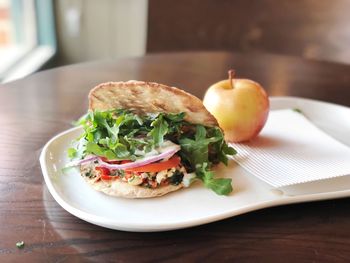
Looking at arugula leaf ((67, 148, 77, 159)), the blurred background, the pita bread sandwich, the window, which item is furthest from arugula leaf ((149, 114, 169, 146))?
the blurred background

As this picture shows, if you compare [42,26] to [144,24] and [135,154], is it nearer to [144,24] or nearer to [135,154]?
[144,24]

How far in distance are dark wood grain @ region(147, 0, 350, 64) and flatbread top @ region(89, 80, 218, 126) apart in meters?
1.61

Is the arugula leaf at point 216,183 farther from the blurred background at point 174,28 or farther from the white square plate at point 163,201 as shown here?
the blurred background at point 174,28

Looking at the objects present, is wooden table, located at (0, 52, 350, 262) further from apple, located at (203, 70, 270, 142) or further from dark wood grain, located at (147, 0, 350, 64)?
dark wood grain, located at (147, 0, 350, 64)

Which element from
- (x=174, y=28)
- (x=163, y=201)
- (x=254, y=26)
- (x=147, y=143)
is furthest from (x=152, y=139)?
(x=254, y=26)

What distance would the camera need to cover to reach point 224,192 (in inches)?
27.9

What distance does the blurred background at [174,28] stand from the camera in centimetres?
230

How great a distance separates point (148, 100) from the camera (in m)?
0.77

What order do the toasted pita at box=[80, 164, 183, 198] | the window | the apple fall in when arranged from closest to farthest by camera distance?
1. the toasted pita at box=[80, 164, 183, 198]
2. the apple
3. the window

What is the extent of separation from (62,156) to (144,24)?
1718 mm

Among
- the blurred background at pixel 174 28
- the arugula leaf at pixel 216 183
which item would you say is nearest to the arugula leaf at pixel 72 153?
the arugula leaf at pixel 216 183

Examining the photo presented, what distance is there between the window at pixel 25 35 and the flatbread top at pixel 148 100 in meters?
1.41

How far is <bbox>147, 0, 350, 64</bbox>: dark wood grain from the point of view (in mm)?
2338

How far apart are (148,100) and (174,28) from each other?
1.68m
